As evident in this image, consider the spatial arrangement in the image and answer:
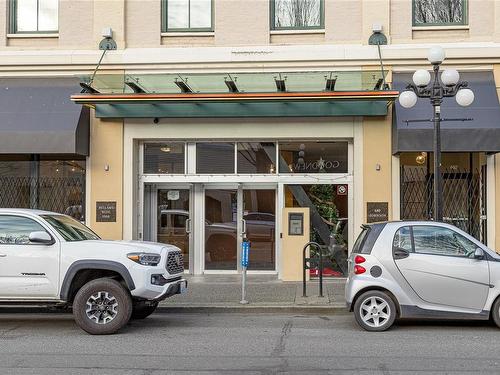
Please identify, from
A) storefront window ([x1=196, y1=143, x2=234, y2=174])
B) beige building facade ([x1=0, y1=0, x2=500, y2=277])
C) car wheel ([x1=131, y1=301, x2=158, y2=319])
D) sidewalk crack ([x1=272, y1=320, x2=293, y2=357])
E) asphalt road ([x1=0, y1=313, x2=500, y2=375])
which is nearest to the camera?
asphalt road ([x1=0, y1=313, x2=500, y2=375])

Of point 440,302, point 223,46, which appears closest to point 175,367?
point 440,302

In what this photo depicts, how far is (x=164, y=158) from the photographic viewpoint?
51.8 ft

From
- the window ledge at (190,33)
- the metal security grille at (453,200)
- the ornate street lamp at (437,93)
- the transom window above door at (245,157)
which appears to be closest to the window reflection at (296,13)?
the window ledge at (190,33)

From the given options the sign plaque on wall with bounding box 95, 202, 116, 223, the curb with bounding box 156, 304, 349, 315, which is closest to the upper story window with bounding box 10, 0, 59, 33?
the sign plaque on wall with bounding box 95, 202, 116, 223

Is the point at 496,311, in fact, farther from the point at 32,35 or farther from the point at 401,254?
the point at 32,35

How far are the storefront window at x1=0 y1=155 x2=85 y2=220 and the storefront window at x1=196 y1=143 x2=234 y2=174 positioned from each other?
276 centimetres

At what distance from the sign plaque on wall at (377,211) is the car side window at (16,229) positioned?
7.78m

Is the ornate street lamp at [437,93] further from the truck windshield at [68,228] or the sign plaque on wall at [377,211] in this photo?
the truck windshield at [68,228]

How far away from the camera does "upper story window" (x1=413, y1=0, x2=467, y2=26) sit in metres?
15.1

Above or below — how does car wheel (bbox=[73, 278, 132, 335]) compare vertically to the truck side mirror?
below

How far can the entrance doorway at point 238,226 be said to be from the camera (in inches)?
616

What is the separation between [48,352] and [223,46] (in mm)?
9242

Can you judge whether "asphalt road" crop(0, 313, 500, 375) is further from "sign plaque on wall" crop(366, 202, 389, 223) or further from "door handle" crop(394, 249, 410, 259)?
"sign plaque on wall" crop(366, 202, 389, 223)

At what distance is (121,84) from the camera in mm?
14695
